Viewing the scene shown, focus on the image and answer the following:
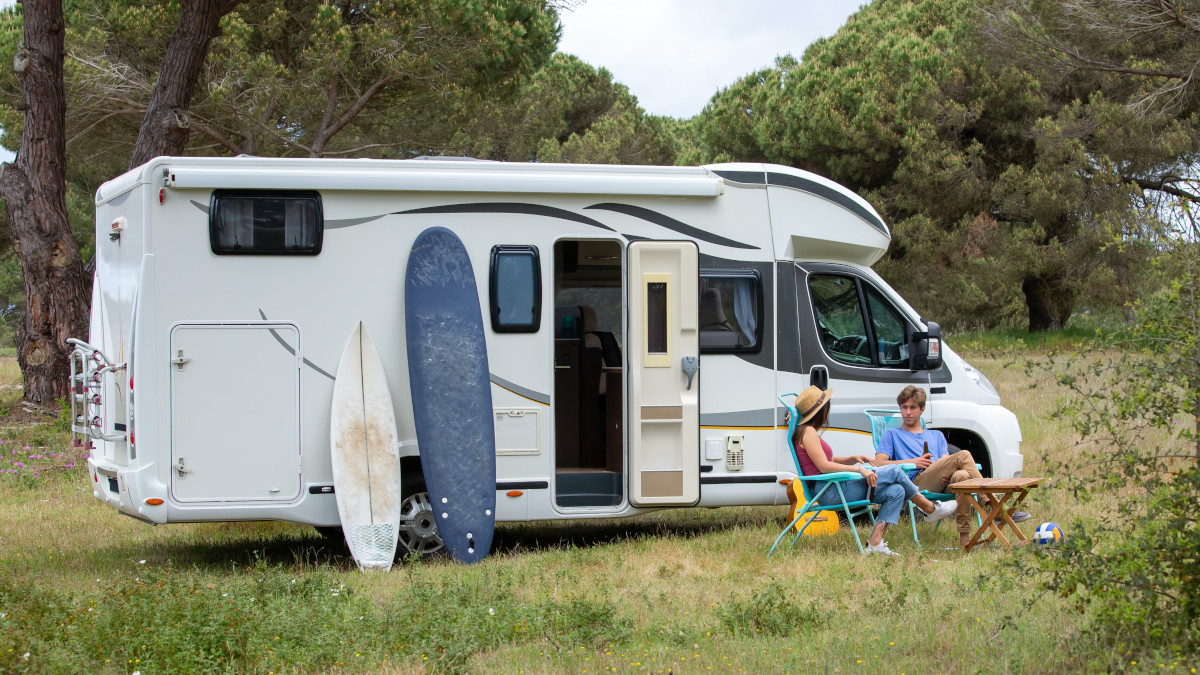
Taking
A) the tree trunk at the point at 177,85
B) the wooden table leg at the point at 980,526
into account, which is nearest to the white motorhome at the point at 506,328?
the wooden table leg at the point at 980,526

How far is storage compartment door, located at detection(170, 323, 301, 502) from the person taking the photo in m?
6.55

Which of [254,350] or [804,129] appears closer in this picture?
[254,350]

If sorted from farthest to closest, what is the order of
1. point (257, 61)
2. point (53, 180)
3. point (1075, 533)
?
point (257, 61)
point (53, 180)
point (1075, 533)

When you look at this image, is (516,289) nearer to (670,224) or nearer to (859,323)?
(670,224)

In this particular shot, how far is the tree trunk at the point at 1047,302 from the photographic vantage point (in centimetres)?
2262

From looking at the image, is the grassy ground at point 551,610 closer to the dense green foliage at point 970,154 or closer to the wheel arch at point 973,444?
the wheel arch at point 973,444

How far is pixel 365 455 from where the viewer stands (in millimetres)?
6660

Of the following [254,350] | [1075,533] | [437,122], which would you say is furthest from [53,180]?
[1075,533]

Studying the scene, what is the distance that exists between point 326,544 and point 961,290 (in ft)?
63.6

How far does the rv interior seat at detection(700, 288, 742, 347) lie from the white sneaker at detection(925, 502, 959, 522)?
1.64 m

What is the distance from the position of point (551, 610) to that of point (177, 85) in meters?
9.80

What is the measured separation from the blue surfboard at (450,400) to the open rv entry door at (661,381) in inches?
37.8

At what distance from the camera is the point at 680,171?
24.1ft

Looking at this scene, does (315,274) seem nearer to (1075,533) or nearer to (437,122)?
(1075,533)
